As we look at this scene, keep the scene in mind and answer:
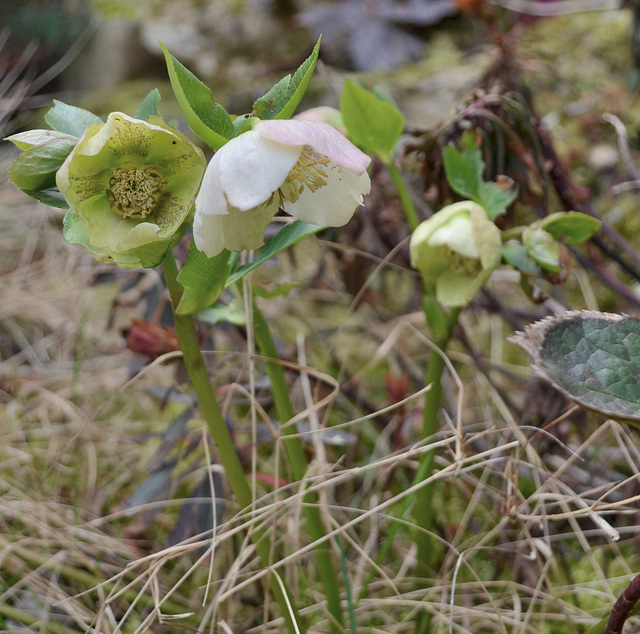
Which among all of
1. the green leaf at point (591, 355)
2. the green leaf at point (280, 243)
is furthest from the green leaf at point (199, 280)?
the green leaf at point (591, 355)

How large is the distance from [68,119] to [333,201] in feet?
0.79

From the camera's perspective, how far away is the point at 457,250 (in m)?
0.61

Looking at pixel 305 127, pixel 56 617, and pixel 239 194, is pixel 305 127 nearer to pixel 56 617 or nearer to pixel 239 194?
pixel 239 194

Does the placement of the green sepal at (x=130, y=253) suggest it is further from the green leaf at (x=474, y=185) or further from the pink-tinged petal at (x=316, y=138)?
the green leaf at (x=474, y=185)

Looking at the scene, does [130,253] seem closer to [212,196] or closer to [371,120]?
[212,196]

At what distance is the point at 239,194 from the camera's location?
16.9 inches

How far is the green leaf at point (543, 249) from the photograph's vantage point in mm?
608

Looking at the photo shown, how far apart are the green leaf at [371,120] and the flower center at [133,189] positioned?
0.25 metres

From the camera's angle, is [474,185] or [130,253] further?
[474,185]

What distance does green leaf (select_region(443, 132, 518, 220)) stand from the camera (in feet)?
2.21

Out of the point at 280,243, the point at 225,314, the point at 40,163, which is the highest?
the point at 40,163

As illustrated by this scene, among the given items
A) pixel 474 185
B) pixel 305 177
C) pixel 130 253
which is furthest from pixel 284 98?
pixel 474 185

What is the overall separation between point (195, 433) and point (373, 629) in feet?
1.08

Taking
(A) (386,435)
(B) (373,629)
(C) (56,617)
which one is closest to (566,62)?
(A) (386,435)
